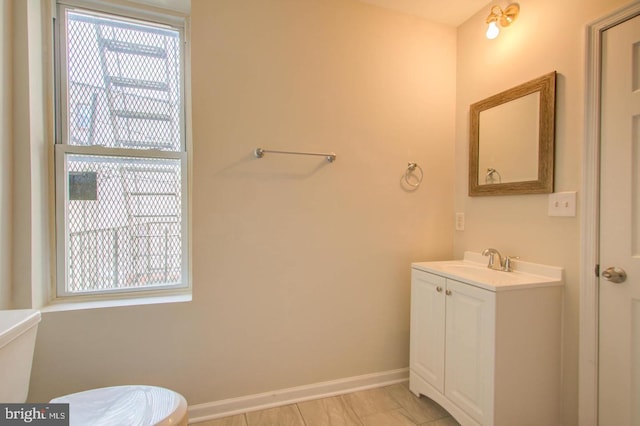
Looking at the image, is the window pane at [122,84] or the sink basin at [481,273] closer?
the sink basin at [481,273]

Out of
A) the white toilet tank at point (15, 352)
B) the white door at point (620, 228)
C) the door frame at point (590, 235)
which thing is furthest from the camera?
the door frame at point (590, 235)

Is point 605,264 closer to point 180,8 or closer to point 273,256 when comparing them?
point 273,256

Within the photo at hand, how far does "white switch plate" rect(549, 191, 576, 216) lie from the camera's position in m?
1.39

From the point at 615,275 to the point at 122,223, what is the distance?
7.73ft

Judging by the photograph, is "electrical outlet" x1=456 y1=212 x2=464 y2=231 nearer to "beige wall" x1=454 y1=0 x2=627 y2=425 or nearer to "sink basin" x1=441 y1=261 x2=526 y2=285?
"beige wall" x1=454 y1=0 x2=627 y2=425

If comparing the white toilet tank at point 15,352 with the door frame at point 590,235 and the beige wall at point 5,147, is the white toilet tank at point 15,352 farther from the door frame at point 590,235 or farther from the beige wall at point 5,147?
the door frame at point 590,235

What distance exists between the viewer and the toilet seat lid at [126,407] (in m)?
0.96

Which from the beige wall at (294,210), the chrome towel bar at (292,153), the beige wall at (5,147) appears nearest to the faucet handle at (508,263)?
the beige wall at (294,210)

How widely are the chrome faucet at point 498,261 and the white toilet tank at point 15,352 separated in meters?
2.10

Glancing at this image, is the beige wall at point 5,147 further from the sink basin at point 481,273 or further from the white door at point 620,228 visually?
the white door at point 620,228

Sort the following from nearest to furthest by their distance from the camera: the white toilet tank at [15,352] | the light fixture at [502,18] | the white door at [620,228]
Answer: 1. the white toilet tank at [15,352]
2. the white door at [620,228]
3. the light fixture at [502,18]

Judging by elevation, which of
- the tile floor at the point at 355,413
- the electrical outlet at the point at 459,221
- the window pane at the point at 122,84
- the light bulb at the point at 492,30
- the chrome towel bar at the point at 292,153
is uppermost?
the light bulb at the point at 492,30

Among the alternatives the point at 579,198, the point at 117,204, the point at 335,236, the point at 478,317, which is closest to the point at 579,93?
the point at 579,198

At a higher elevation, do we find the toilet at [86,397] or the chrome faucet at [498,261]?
the chrome faucet at [498,261]
